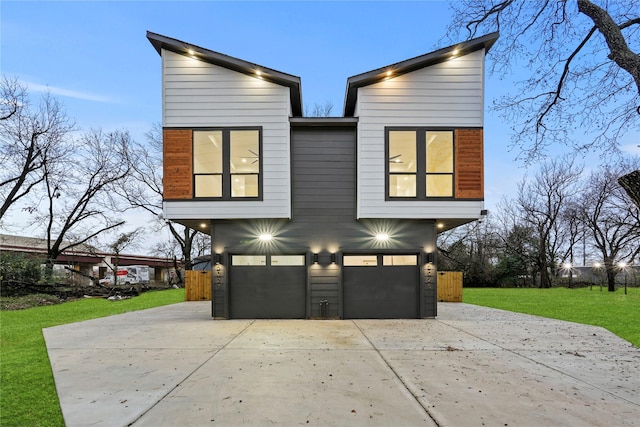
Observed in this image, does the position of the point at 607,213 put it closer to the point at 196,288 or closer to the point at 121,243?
the point at 196,288

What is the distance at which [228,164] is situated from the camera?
923cm

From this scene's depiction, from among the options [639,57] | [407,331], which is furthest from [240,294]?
[639,57]

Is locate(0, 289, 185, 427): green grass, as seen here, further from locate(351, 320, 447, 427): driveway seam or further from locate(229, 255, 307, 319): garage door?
locate(229, 255, 307, 319): garage door

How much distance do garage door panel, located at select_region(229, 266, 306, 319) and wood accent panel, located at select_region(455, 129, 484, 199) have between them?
190 inches

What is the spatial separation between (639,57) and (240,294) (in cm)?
916

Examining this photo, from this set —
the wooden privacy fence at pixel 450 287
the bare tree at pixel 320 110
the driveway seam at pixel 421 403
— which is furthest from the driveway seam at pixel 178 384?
the bare tree at pixel 320 110

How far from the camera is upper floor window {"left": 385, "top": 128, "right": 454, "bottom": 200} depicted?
30.5ft

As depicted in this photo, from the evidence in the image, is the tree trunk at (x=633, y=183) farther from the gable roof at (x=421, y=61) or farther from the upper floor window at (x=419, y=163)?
the gable roof at (x=421, y=61)

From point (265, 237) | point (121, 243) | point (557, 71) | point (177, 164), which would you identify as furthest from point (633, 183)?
point (121, 243)

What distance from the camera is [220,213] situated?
922 cm

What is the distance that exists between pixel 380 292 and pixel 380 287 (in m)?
0.14

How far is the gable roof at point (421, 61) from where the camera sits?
354 inches

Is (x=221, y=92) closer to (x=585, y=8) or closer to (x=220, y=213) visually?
(x=220, y=213)

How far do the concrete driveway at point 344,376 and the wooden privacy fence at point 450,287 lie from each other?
272 inches
